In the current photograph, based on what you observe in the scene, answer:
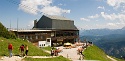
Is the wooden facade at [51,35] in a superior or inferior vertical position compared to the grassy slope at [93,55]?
superior

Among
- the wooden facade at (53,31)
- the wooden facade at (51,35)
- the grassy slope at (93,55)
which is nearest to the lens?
the grassy slope at (93,55)

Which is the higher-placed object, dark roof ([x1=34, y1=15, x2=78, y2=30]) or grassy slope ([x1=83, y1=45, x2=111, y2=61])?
dark roof ([x1=34, y1=15, x2=78, y2=30])

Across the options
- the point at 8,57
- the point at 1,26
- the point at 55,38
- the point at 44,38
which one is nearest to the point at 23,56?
the point at 8,57

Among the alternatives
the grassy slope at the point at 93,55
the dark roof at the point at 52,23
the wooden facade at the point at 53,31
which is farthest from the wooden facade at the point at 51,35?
the grassy slope at the point at 93,55

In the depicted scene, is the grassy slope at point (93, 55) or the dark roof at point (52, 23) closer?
the grassy slope at point (93, 55)

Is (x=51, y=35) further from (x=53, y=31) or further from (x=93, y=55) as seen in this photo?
(x=93, y=55)

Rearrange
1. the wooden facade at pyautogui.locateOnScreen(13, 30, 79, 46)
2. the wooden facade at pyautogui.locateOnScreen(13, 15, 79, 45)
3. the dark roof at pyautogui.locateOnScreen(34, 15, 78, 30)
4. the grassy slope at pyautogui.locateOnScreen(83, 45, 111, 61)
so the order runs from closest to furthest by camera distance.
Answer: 1. the grassy slope at pyautogui.locateOnScreen(83, 45, 111, 61)
2. the wooden facade at pyautogui.locateOnScreen(13, 30, 79, 46)
3. the wooden facade at pyautogui.locateOnScreen(13, 15, 79, 45)
4. the dark roof at pyautogui.locateOnScreen(34, 15, 78, 30)

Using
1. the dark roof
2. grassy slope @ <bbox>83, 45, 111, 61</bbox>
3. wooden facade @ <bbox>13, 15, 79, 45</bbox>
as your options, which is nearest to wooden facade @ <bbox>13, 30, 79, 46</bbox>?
wooden facade @ <bbox>13, 15, 79, 45</bbox>

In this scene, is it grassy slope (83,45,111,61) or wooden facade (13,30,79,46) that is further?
wooden facade (13,30,79,46)

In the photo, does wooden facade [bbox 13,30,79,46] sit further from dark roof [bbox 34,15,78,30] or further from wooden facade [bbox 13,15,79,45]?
dark roof [bbox 34,15,78,30]

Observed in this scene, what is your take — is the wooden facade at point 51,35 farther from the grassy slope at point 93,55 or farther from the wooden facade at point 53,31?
the grassy slope at point 93,55

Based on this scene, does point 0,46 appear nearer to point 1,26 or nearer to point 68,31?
point 1,26

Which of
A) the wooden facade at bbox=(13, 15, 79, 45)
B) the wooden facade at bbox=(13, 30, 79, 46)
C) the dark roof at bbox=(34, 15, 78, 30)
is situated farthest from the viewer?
the dark roof at bbox=(34, 15, 78, 30)

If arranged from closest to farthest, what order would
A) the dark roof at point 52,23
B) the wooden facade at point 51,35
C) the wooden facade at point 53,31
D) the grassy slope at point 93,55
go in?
the grassy slope at point 93,55, the wooden facade at point 51,35, the wooden facade at point 53,31, the dark roof at point 52,23
